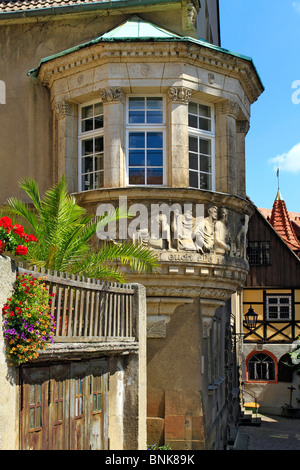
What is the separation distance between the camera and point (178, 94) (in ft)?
42.2

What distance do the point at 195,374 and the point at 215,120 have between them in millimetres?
4780

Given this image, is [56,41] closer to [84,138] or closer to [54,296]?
[84,138]

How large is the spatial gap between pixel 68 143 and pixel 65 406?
6.46 m

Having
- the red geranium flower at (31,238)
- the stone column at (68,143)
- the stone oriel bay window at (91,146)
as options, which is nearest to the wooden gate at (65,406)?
the red geranium flower at (31,238)

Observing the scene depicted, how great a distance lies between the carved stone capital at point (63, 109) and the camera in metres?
13.7

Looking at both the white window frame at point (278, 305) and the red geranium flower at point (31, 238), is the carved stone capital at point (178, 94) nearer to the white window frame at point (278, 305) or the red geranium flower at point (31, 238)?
the red geranium flower at point (31, 238)

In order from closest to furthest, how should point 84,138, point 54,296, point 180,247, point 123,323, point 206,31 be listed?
point 54,296 < point 123,323 < point 180,247 < point 84,138 < point 206,31

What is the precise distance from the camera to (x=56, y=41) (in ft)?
48.2

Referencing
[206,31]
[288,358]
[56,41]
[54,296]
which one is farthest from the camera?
[288,358]

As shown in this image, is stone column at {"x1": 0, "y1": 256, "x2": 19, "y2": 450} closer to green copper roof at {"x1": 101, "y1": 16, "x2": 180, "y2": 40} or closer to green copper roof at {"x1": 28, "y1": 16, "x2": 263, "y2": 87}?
green copper roof at {"x1": 28, "y1": 16, "x2": 263, "y2": 87}

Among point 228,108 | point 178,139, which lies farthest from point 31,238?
point 228,108

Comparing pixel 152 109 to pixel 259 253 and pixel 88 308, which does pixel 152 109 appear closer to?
pixel 88 308

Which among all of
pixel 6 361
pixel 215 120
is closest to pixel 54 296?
pixel 6 361

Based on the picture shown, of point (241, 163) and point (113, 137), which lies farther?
point (241, 163)
